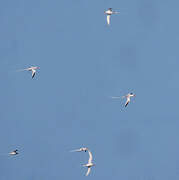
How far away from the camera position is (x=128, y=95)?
337 feet

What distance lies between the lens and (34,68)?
10356 centimetres

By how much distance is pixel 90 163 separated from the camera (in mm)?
99438

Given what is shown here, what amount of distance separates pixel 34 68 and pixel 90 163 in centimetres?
1312

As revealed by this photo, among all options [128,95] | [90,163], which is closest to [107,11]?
[128,95]

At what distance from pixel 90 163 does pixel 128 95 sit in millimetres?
9335

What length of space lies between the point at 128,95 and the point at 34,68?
37.1ft

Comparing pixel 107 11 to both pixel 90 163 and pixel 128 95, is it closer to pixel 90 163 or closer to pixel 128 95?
pixel 128 95

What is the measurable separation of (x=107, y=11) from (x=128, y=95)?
10.2 meters

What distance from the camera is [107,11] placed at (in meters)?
99.6

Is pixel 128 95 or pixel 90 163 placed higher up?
pixel 128 95

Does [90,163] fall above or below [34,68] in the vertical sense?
below

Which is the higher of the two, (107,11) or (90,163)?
(107,11)
